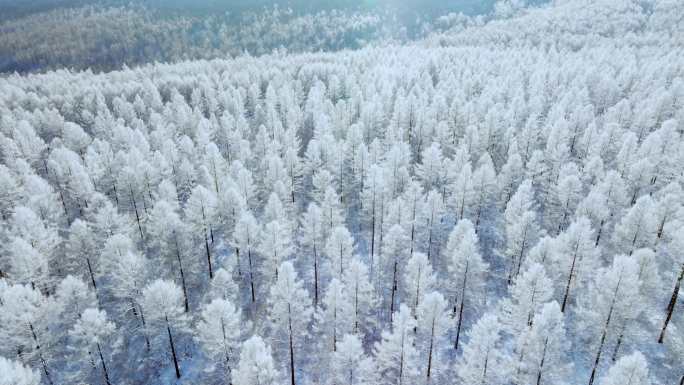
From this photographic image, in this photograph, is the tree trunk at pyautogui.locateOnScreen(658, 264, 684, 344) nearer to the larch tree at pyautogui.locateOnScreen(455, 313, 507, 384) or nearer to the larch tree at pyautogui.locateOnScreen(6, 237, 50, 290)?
the larch tree at pyautogui.locateOnScreen(455, 313, 507, 384)

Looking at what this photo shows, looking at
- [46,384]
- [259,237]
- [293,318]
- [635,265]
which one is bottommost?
[46,384]

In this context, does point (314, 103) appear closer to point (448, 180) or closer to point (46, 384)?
point (448, 180)

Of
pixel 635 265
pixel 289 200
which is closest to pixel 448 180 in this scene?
pixel 289 200

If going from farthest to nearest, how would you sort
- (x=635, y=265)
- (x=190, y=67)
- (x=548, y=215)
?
(x=190, y=67), (x=548, y=215), (x=635, y=265)

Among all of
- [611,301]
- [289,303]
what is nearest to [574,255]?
[611,301]

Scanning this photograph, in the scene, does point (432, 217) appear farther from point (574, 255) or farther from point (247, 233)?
point (247, 233)

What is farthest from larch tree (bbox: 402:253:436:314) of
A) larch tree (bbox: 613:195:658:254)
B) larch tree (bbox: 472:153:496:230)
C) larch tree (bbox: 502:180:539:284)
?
larch tree (bbox: 613:195:658:254)

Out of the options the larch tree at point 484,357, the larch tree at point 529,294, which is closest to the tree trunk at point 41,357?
the larch tree at point 484,357
